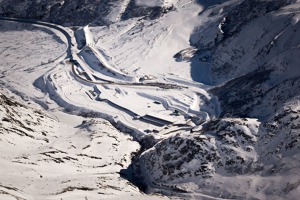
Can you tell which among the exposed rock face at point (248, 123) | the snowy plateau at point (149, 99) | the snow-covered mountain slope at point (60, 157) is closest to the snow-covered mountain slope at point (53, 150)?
the snow-covered mountain slope at point (60, 157)

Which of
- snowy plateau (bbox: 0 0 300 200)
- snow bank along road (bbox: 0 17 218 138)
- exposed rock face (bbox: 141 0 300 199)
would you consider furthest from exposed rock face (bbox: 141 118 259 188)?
snow bank along road (bbox: 0 17 218 138)

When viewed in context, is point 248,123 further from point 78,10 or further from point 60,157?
point 78,10

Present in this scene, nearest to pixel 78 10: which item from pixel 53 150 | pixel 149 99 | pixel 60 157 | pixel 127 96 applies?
pixel 127 96

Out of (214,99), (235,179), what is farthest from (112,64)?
(235,179)

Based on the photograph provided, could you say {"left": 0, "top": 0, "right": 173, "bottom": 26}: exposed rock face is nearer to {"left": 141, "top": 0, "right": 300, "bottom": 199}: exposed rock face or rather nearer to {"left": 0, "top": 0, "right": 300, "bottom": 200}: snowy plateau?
{"left": 0, "top": 0, "right": 300, "bottom": 200}: snowy plateau

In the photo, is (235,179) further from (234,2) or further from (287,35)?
(234,2)
